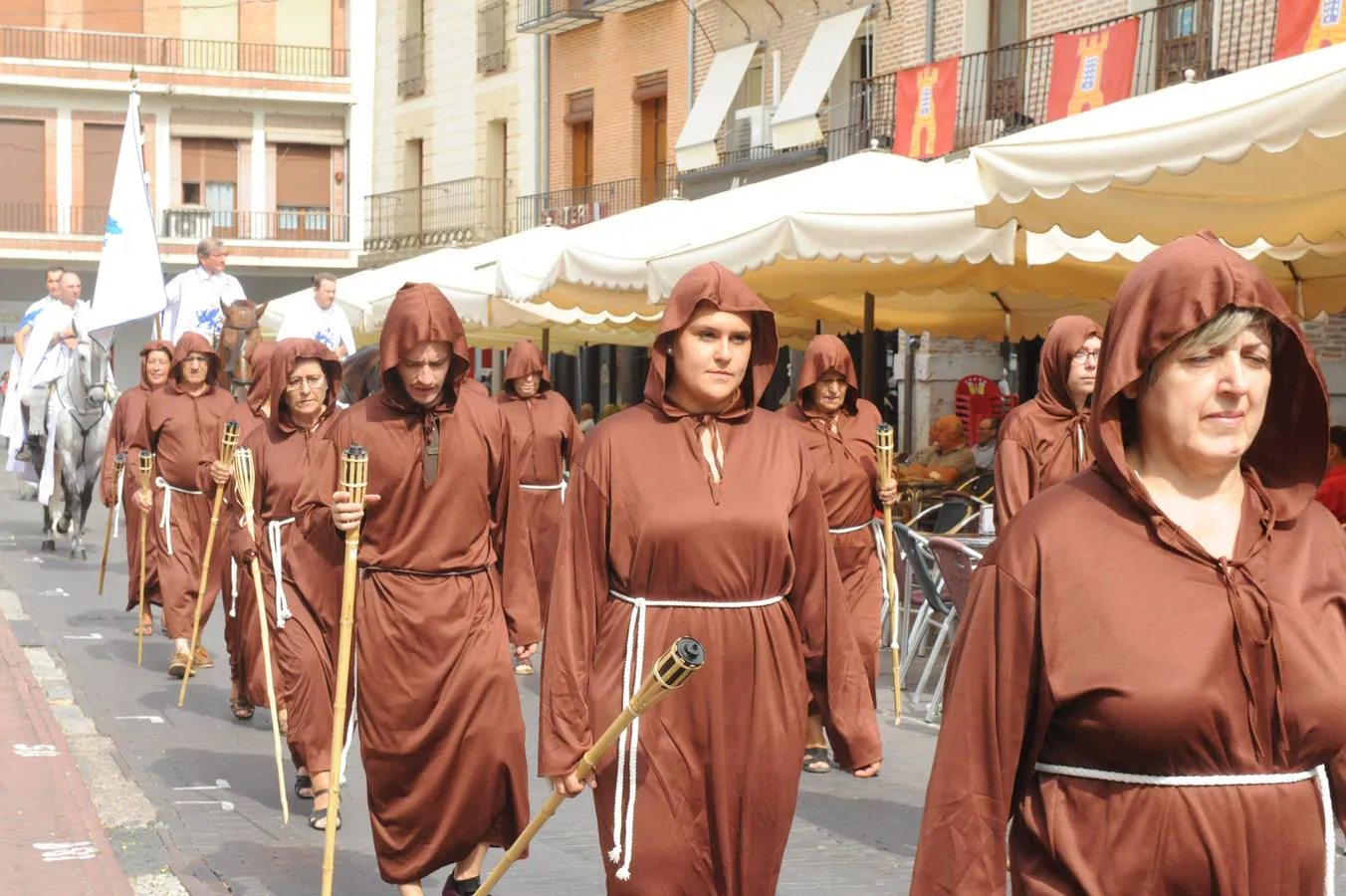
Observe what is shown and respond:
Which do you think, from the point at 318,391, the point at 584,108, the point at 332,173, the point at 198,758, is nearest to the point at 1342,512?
the point at 318,391

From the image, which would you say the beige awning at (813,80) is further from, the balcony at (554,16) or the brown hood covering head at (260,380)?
the brown hood covering head at (260,380)

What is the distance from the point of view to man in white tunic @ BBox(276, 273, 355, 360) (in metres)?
18.8

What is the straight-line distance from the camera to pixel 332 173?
55812 mm

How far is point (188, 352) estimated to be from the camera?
13469 millimetres

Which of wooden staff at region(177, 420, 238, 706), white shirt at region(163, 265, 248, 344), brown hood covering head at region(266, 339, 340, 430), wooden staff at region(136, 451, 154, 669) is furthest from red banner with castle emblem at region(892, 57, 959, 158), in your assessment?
brown hood covering head at region(266, 339, 340, 430)

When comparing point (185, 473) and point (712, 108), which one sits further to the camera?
point (712, 108)

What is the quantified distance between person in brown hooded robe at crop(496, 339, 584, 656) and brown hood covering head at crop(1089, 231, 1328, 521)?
11.1 metres

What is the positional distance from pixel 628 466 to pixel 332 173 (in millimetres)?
51793

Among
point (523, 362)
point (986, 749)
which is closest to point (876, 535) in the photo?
point (523, 362)

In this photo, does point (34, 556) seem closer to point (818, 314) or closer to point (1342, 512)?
point (818, 314)

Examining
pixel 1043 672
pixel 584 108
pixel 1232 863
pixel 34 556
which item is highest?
pixel 584 108

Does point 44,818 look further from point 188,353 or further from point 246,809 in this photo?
point 188,353

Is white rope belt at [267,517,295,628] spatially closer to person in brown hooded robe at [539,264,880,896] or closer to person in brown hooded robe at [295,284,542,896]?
person in brown hooded robe at [295,284,542,896]

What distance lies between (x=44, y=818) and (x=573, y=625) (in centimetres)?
386
